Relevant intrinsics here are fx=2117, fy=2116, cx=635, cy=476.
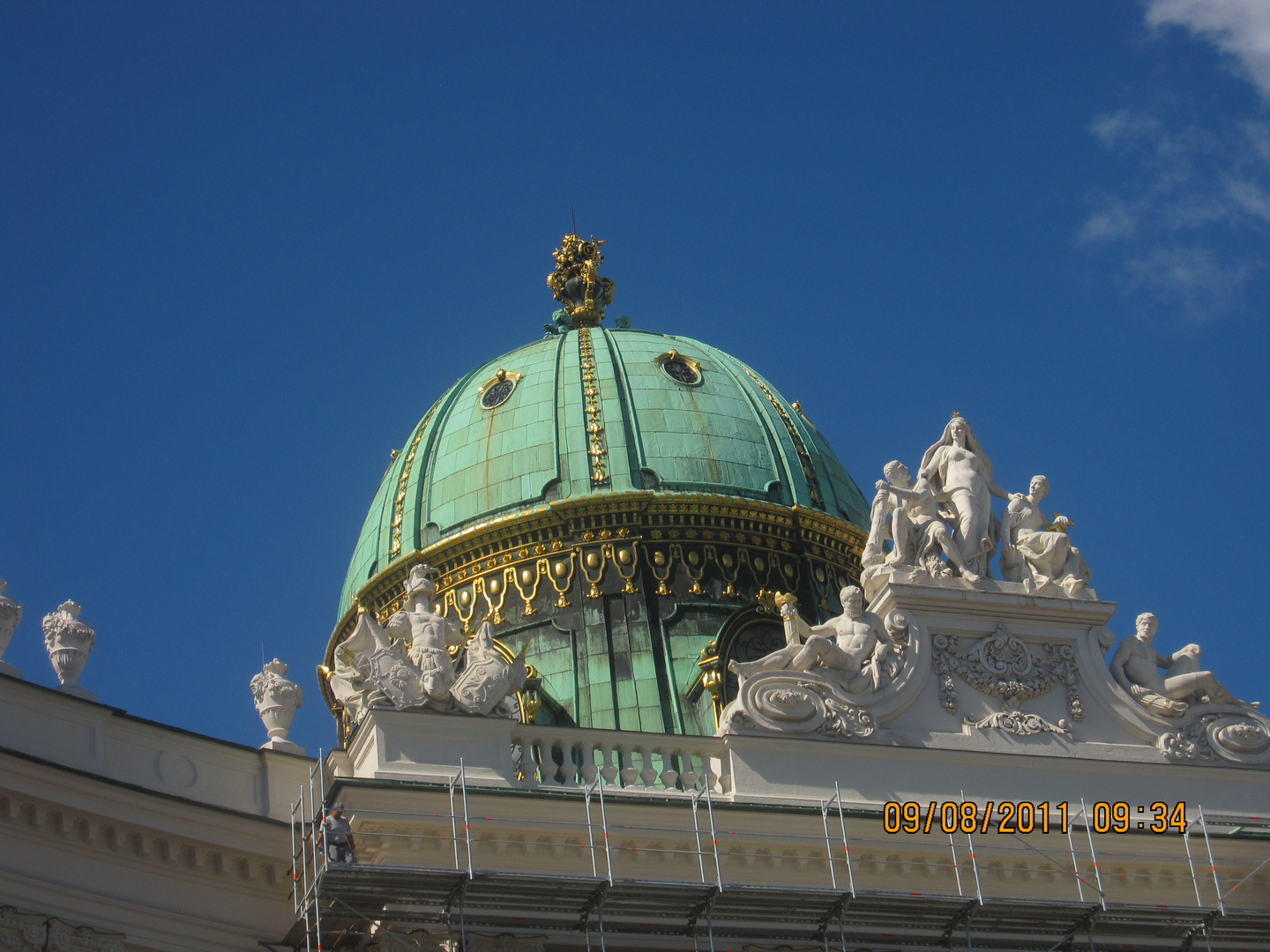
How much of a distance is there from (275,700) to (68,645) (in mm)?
2352

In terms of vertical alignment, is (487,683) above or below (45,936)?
above

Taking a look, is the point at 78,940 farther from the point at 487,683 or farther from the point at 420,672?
the point at 487,683

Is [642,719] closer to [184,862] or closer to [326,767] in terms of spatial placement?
[326,767]

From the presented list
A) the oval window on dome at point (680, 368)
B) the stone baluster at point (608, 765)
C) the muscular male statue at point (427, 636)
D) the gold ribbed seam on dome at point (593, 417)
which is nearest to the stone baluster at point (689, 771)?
the stone baluster at point (608, 765)

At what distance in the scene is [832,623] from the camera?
2286 cm

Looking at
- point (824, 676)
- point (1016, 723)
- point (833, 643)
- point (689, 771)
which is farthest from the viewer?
point (1016, 723)

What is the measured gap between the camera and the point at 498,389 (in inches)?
1180

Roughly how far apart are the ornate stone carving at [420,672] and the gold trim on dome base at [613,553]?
5.46m

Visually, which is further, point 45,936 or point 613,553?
point 613,553

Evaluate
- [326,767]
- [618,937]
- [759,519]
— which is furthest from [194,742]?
[759,519]

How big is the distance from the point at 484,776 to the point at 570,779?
96cm

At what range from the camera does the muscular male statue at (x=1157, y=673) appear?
23219 millimetres

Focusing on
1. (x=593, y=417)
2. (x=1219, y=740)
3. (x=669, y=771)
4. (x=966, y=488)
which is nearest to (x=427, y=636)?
(x=669, y=771)

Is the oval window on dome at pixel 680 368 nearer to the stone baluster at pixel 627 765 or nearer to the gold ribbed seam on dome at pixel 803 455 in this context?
the gold ribbed seam on dome at pixel 803 455
